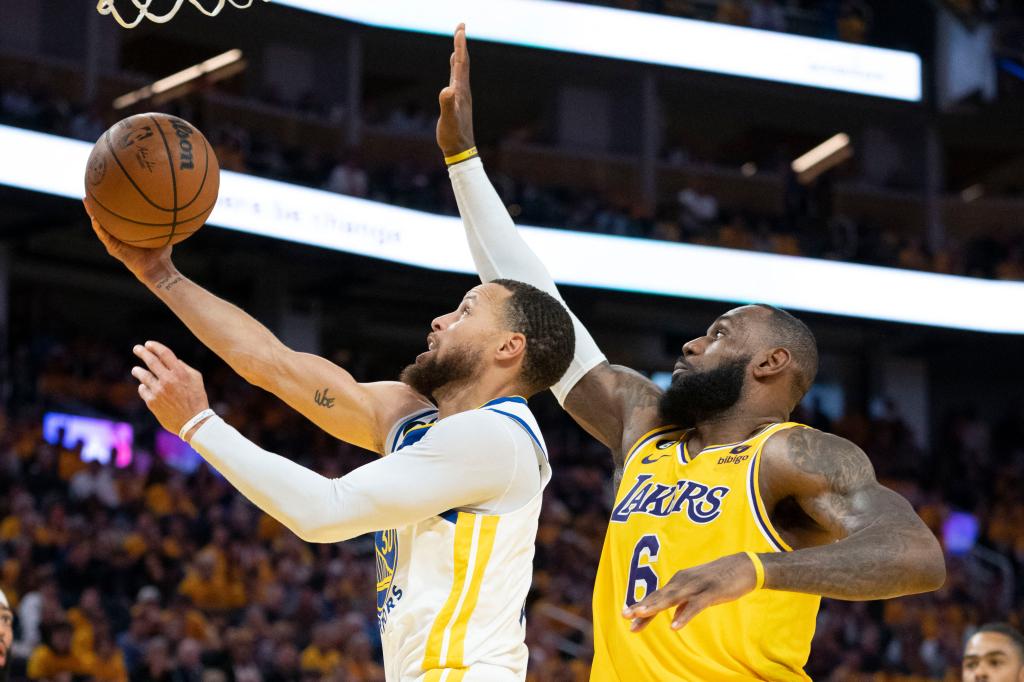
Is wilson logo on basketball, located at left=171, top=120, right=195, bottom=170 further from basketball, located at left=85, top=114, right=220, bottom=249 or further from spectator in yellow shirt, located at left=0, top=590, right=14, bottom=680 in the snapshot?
spectator in yellow shirt, located at left=0, top=590, right=14, bottom=680

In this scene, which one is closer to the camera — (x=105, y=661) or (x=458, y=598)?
(x=458, y=598)

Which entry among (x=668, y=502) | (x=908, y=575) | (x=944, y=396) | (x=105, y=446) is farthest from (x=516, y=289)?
(x=944, y=396)

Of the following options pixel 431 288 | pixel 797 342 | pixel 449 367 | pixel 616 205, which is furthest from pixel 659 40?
pixel 449 367

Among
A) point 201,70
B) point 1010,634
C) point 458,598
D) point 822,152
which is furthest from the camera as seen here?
→ point 822,152

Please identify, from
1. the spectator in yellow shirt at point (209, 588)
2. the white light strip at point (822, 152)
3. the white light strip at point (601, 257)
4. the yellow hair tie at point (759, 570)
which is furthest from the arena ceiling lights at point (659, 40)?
the yellow hair tie at point (759, 570)

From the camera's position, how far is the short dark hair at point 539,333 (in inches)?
130

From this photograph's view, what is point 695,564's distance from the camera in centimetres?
344

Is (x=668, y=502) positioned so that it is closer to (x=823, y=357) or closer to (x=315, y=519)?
(x=315, y=519)

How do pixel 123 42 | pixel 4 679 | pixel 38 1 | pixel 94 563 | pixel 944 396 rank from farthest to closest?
1. pixel 944 396
2. pixel 123 42
3. pixel 38 1
4. pixel 94 563
5. pixel 4 679

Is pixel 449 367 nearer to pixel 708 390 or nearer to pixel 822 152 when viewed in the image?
pixel 708 390

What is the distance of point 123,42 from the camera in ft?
61.8

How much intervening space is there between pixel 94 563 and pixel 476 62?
36.9 ft

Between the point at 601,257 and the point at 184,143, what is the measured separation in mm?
13563

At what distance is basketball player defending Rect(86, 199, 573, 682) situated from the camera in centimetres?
280
